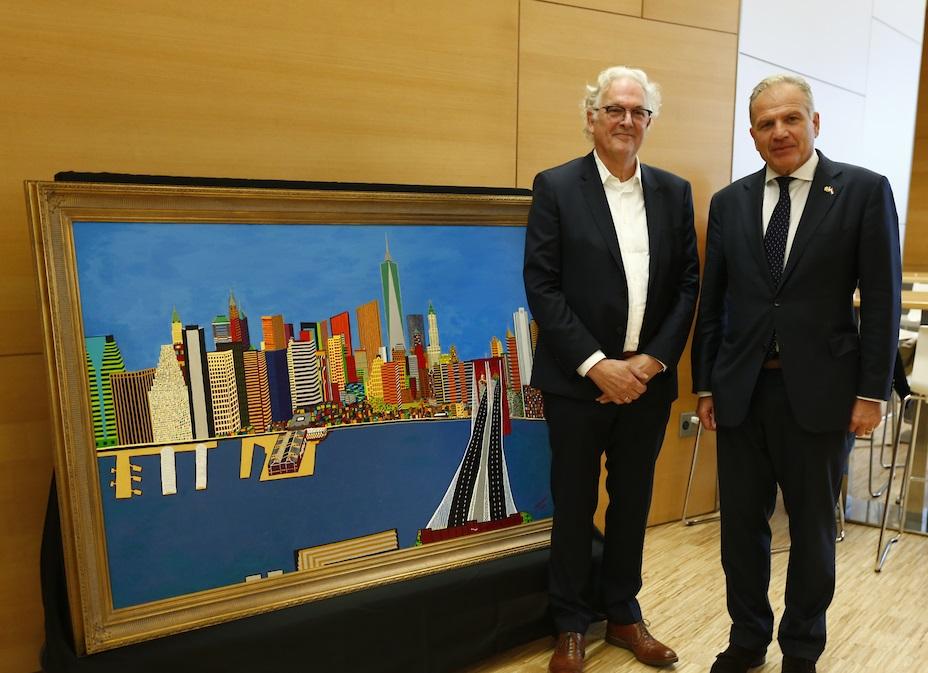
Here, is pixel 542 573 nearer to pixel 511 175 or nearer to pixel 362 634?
pixel 362 634

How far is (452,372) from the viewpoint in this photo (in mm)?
2289

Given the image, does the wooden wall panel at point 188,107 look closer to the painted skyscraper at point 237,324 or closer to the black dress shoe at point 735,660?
the painted skyscraper at point 237,324

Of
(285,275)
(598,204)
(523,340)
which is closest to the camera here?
(285,275)

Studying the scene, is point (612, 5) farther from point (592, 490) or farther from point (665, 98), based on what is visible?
point (592, 490)

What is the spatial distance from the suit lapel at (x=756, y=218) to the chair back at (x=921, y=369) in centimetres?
150

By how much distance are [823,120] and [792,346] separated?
2348 millimetres

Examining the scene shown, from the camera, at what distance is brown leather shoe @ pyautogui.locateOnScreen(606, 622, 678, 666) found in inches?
89.2

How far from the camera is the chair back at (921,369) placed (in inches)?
120

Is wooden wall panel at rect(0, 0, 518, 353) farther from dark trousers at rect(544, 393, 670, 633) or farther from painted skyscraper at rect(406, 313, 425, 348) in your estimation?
dark trousers at rect(544, 393, 670, 633)

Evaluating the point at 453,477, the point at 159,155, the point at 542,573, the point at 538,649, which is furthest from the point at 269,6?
the point at 538,649

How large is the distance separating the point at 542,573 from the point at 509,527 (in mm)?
183

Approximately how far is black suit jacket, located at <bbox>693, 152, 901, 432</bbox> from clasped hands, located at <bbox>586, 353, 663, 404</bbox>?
25 cm

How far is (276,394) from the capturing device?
2010 mm

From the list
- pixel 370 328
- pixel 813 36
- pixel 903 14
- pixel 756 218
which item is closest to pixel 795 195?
pixel 756 218
